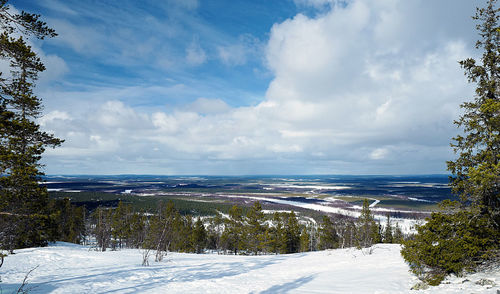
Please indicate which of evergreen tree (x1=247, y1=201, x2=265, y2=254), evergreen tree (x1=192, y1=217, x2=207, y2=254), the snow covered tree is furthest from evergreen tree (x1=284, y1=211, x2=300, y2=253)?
the snow covered tree

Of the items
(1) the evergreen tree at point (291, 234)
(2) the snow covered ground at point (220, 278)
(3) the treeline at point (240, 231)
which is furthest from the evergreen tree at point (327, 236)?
(2) the snow covered ground at point (220, 278)

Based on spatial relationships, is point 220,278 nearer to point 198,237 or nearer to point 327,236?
point 198,237

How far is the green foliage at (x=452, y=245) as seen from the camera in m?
9.03

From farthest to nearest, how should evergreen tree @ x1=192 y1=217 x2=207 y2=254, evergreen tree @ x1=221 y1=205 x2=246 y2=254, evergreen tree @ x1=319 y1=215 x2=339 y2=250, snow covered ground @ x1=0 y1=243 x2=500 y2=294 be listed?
evergreen tree @ x1=319 y1=215 x2=339 y2=250 < evergreen tree @ x1=192 y1=217 x2=207 y2=254 < evergreen tree @ x1=221 y1=205 x2=246 y2=254 < snow covered ground @ x1=0 y1=243 x2=500 y2=294

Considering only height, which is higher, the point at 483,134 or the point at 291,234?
the point at 483,134

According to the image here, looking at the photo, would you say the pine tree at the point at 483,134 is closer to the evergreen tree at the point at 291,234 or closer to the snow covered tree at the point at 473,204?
the snow covered tree at the point at 473,204

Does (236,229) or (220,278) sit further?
(236,229)

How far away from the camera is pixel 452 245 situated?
9.28 m

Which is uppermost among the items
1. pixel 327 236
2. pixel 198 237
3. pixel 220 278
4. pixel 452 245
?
pixel 452 245

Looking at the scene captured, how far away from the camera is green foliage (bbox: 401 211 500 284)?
9.03 meters

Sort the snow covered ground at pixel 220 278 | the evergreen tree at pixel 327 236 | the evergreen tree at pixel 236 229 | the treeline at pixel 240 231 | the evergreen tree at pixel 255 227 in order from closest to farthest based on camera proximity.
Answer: the snow covered ground at pixel 220 278, the evergreen tree at pixel 255 227, the treeline at pixel 240 231, the evergreen tree at pixel 236 229, the evergreen tree at pixel 327 236

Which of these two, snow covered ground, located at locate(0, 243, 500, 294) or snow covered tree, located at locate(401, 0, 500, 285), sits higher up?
snow covered tree, located at locate(401, 0, 500, 285)

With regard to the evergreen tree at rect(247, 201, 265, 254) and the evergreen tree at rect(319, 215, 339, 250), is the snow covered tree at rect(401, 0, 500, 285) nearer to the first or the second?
the evergreen tree at rect(247, 201, 265, 254)

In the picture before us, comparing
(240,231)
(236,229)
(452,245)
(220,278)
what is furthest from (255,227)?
(452,245)
